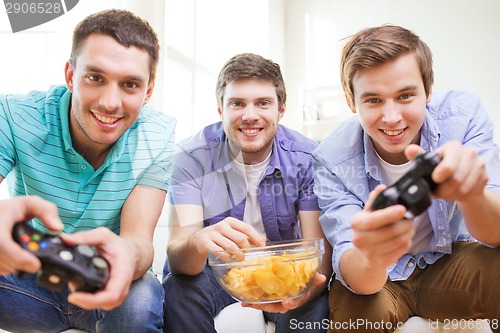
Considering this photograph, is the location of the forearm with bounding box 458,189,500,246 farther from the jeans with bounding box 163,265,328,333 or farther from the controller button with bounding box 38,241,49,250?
the controller button with bounding box 38,241,49,250

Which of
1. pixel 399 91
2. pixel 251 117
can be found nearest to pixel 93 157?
pixel 251 117

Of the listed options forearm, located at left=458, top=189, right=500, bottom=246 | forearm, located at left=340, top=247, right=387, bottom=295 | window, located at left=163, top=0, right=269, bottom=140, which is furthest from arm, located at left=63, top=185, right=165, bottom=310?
window, located at left=163, top=0, right=269, bottom=140

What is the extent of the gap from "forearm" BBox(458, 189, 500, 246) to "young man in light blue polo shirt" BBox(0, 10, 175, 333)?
53cm

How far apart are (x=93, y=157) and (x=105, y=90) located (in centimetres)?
14

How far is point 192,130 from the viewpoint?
5.15 feet

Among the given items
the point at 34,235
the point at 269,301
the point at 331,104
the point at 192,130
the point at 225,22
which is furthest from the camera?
the point at 331,104

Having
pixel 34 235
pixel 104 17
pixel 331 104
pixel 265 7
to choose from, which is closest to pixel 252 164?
pixel 104 17

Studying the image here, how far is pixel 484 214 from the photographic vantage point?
0.72 meters

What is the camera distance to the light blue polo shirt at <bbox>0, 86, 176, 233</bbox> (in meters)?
0.90

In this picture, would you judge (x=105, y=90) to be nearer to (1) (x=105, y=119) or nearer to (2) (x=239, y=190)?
(1) (x=105, y=119)

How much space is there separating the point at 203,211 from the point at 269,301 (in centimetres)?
41

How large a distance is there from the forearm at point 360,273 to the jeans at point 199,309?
0.14 m

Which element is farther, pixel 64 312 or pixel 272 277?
pixel 64 312

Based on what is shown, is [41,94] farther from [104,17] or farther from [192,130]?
[192,130]
